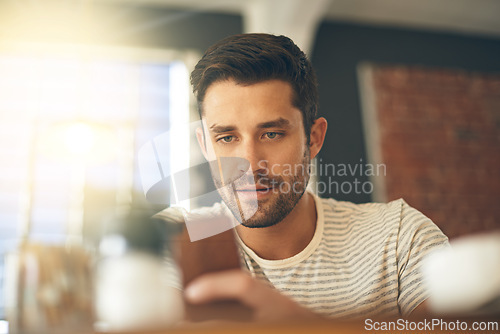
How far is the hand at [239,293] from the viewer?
8.9 inches

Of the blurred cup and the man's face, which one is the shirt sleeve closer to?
the man's face

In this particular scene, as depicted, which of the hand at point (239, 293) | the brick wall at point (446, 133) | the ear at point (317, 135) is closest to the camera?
the hand at point (239, 293)

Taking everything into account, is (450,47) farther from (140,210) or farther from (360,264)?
(140,210)

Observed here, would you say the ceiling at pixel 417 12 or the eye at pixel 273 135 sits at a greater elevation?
the ceiling at pixel 417 12

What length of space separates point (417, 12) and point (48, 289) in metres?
1.24

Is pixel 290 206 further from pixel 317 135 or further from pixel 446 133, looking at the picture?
pixel 446 133

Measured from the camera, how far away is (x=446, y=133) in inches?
37.8

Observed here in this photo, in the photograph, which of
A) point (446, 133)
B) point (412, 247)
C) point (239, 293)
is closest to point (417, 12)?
point (446, 133)

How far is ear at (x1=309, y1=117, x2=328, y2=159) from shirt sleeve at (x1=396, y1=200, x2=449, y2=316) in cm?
10

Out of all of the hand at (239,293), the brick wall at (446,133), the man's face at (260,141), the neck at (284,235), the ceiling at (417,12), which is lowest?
the hand at (239,293)

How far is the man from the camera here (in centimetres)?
29

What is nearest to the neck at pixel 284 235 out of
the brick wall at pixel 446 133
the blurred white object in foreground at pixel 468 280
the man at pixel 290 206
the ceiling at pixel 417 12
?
the man at pixel 290 206

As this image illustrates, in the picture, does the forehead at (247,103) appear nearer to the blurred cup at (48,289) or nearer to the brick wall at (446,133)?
the blurred cup at (48,289)

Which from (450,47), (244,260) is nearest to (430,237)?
(244,260)
